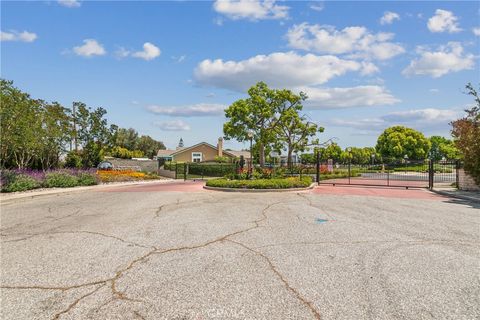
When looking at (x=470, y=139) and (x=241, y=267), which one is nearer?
(x=241, y=267)

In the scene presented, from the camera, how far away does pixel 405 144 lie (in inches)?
2376

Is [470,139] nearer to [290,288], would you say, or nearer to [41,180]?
[290,288]

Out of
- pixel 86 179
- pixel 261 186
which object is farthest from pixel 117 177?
pixel 261 186

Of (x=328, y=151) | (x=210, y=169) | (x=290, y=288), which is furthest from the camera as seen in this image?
(x=328, y=151)

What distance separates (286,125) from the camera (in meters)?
36.9

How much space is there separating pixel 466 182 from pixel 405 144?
45795 mm

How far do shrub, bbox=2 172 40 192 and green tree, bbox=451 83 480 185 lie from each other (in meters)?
22.4

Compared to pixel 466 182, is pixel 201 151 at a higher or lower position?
higher

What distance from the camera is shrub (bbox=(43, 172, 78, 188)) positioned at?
750 inches

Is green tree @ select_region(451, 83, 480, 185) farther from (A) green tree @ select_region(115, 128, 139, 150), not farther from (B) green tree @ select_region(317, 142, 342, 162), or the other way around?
(A) green tree @ select_region(115, 128, 139, 150)

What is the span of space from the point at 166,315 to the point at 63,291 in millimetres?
1566

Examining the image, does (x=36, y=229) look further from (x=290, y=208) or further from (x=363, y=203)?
(x=363, y=203)

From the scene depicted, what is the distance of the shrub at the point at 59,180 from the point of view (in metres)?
19.1

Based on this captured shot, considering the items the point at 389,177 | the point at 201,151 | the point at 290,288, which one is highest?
the point at 201,151
